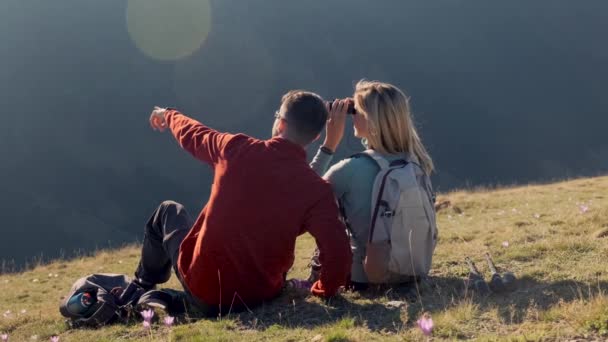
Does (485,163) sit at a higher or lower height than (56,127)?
lower

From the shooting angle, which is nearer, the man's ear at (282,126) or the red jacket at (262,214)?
the red jacket at (262,214)

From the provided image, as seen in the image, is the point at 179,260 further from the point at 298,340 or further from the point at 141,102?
the point at 141,102

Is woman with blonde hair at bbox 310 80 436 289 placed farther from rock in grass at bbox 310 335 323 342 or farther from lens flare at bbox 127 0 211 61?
lens flare at bbox 127 0 211 61

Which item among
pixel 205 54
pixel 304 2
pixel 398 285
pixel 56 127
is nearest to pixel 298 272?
pixel 398 285

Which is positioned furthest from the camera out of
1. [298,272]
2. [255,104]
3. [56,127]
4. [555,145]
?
[255,104]

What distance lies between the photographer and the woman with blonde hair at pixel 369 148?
14.6 feet

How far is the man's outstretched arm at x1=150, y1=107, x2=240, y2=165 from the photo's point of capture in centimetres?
419

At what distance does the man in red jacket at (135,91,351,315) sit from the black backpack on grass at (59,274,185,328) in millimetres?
373

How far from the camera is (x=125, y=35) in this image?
67438 mm

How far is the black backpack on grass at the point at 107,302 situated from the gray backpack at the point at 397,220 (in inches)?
59.7

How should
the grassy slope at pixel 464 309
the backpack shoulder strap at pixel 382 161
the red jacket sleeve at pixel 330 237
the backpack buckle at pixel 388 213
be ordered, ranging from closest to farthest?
the grassy slope at pixel 464 309, the red jacket sleeve at pixel 330 237, the backpack buckle at pixel 388 213, the backpack shoulder strap at pixel 382 161

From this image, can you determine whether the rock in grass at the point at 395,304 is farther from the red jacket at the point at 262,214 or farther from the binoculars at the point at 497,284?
the binoculars at the point at 497,284

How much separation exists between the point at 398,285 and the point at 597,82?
253 ft

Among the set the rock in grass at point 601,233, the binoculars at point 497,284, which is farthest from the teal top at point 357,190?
the rock in grass at point 601,233
